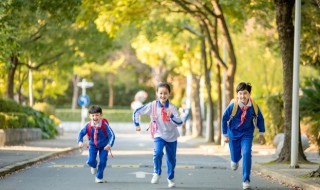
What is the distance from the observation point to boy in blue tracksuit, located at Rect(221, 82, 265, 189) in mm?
14461

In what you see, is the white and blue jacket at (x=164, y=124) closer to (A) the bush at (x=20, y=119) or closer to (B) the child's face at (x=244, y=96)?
(B) the child's face at (x=244, y=96)

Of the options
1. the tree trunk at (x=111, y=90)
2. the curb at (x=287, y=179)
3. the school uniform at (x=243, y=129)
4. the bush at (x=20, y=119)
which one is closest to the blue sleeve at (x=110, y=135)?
the school uniform at (x=243, y=129)

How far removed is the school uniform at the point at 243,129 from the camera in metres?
14.5

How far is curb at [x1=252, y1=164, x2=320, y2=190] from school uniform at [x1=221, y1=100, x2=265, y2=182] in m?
1.03

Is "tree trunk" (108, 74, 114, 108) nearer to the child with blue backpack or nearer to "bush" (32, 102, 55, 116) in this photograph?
"bush" (32, 102, 55, 116)

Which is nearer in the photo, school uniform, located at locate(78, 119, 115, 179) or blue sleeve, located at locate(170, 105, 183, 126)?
blue sleeve, located at locate(170, 105, 183, 126)

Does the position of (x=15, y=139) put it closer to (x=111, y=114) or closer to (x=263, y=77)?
(x=263, y=77)

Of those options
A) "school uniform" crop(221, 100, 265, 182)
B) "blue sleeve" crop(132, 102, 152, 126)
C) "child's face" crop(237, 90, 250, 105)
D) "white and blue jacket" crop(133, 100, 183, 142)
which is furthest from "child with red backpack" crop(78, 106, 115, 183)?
"child's face" crop(237, 90, 250, 105)

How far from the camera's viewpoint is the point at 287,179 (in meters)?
16.4

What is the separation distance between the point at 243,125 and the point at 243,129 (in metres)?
0.08

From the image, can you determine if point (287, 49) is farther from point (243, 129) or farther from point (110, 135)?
point (110, 135)

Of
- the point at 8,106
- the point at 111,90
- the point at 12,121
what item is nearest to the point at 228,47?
the point at 12,121

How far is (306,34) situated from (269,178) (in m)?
14.3

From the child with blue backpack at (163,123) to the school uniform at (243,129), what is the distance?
2.75 ft
